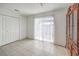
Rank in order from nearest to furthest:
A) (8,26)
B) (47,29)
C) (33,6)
A: (33,6) → (47,29) → (8,26)

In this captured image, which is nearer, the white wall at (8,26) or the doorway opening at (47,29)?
the doorway opening at (47,29)

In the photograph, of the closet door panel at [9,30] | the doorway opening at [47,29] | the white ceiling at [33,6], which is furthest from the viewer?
the closet door panel at [9,30]

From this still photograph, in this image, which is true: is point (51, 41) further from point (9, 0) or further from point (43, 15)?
point (9, 0)

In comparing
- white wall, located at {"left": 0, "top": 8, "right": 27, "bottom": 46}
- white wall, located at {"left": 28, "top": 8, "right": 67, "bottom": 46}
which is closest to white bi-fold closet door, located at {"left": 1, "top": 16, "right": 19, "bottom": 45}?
white wall, located at {"left": 0, "top": 8, "right": 27, "bottom": 46}

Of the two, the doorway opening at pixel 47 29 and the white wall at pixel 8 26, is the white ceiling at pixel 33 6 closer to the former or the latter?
the doorway opening at pixel 47 29

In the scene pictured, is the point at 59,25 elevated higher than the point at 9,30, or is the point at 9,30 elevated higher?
the point at 59,25

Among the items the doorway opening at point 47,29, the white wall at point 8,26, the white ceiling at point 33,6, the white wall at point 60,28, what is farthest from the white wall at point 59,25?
the white wall at point 8,26

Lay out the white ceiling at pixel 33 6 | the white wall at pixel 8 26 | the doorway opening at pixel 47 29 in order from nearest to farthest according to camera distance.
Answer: the white ceiling at pixel 33 6
the doorway opening at pixel 47 29
the white wall at pixel 8 26

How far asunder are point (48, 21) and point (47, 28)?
0.23 m

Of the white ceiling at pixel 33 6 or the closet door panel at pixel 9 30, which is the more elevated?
the white ceiling at pixel 33 6

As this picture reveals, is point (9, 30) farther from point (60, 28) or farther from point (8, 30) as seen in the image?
point (60, 28)

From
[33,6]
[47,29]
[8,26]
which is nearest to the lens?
[33,6]

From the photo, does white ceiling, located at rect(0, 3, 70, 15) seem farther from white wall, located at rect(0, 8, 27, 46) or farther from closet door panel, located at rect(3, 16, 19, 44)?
closet door panel, located at rect(3, 16, 19, 44)

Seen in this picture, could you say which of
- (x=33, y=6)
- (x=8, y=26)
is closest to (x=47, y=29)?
(x=33, y=6)
